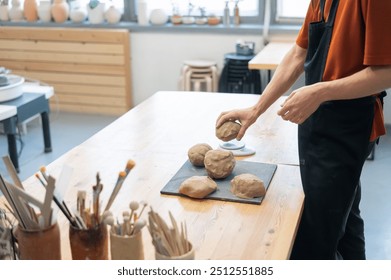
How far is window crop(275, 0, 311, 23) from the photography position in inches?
200

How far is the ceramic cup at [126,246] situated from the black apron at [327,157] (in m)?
0.75

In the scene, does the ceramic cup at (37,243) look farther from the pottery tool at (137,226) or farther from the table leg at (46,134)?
the table leg at (46,134)

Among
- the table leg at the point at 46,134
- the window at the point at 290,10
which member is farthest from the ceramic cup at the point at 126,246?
the window at the point at 290,10

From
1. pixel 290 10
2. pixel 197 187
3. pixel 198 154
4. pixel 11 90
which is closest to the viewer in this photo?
pixel 197 187

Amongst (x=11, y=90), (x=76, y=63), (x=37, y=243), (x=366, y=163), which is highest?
(x=37, y=243)

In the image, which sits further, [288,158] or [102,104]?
[102,104]

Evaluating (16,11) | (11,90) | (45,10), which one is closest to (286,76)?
(11,90)

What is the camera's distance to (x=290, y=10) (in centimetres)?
512

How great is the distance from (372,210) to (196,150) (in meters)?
1.82

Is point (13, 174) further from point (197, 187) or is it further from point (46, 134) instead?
point (46, 134)

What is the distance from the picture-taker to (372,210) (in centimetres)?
334

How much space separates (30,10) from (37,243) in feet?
16.1
